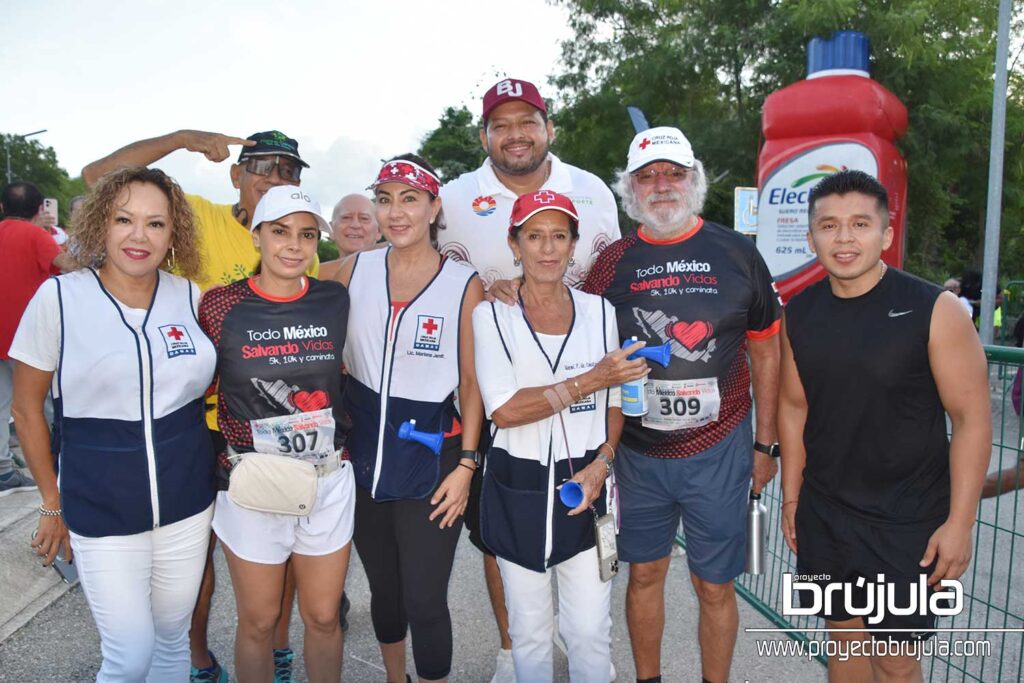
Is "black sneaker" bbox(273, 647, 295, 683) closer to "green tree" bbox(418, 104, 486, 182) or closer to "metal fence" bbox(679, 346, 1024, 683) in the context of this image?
"metal fence" bbox(679, 346, 1024, 683)

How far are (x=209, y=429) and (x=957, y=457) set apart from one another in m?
2.68

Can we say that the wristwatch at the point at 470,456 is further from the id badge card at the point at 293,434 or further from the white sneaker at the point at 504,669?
the white sneaker at the point at 504,669

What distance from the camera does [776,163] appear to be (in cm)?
1341

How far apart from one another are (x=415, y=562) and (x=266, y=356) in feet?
3.18

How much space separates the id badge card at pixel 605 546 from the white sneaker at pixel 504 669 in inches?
37.9

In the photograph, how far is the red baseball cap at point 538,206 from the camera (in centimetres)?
265

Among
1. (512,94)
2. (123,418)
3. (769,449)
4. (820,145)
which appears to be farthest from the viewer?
(820,145)

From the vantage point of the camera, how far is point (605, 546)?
2.63 meters

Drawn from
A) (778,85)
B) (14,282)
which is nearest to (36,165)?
(778,85)

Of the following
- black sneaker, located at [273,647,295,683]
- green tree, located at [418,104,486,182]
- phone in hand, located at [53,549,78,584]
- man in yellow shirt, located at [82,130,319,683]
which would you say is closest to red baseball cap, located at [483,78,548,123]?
man in yellow shirt, located at [82,130,319,683]

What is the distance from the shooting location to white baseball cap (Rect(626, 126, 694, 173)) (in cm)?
296

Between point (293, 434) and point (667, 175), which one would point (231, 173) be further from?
point (667, 175)

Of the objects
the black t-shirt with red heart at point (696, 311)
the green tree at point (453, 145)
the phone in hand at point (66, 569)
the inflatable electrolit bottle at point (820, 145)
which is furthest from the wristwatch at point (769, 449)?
the green tree at point (453, 145)

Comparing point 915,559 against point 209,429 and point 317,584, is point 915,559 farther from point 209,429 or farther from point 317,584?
point 209,429
